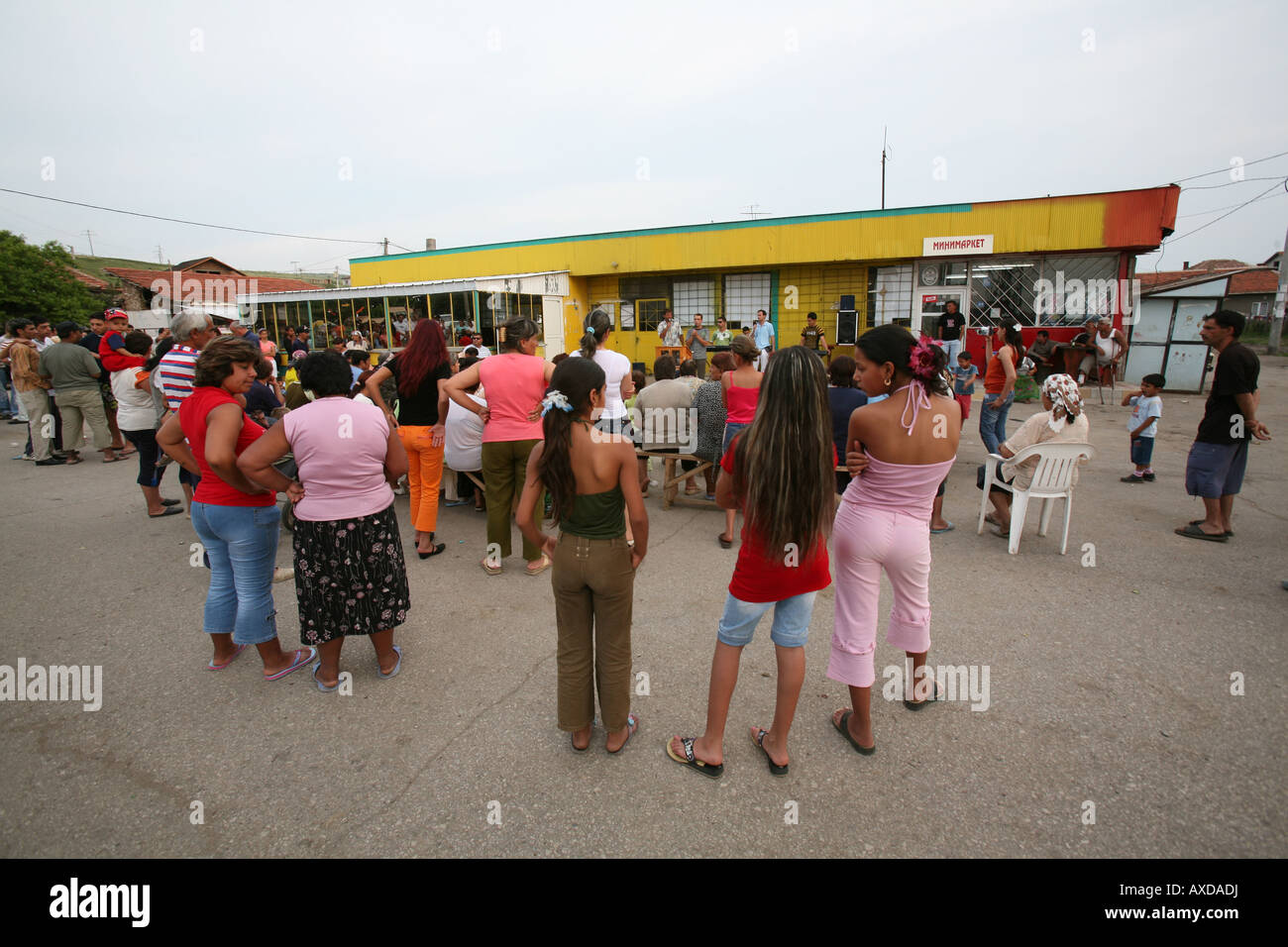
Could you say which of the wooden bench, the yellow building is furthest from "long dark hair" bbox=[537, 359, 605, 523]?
the yellow building

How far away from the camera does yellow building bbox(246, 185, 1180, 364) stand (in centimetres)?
1482

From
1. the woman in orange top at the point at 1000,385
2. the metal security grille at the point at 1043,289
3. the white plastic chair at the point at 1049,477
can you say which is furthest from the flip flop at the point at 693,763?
the metal security grille at the point at 1043,289

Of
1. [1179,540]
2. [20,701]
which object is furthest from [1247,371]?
[20,701]

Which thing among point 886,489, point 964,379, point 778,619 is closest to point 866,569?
point 886,489

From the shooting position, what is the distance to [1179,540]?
519 cm

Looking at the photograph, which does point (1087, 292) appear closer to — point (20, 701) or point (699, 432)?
point (699, 432)

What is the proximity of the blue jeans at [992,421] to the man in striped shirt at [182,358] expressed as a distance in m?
7.13

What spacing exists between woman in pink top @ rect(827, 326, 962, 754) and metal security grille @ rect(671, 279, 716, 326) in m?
17.2

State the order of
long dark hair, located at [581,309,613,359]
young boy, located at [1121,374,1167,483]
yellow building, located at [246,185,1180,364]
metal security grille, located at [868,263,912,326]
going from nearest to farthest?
long dark hair, located at [581,309,613,359]
young boy, located at [1121,374,1167,483]
yellow building, located at [246,185,1180,364]
metal security grille, located at [868,263,912,326]

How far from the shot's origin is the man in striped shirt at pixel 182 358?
180 inches

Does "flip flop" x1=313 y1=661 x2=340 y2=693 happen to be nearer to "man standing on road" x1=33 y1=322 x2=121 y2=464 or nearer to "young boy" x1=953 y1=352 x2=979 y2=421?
"young boy" x1=953 y1=352 x2=979 y2=421

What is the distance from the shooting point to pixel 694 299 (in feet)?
63.7

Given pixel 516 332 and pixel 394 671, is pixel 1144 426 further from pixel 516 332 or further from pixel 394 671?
pixel 394 671

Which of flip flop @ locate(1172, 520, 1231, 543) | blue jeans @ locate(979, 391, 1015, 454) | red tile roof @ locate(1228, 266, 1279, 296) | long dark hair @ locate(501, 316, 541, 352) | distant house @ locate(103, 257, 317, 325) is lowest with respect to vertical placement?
flip flop @ locate(1172, 520, 1231, 543)
